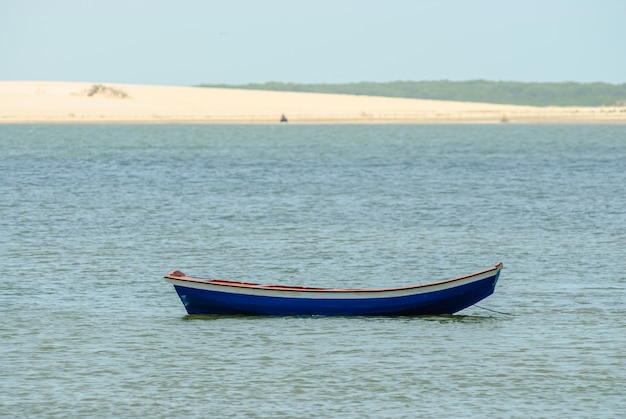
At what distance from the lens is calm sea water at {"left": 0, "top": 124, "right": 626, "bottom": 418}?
19688mm

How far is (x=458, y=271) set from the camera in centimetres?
3183

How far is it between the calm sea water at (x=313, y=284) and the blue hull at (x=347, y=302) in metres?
0.25

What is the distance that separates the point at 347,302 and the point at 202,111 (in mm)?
150959

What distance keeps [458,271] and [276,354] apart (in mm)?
10559

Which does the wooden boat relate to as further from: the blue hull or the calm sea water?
the calm sea water

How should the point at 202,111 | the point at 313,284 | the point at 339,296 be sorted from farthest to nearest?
1. the point at 202,111
2. the point at 313,284
3. the point at 339,296

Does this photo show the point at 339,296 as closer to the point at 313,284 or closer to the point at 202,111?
the point at 313,284

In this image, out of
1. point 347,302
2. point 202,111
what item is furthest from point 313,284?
point 202,111

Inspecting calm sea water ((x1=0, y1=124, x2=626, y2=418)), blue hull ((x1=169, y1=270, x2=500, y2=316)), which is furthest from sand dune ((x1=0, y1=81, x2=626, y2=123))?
blue hull ((x1=169, y1=270, x2=500, y2=316))

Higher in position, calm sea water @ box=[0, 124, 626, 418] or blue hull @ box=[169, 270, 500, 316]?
blue hull @ box=[169, 270, 500, 316]

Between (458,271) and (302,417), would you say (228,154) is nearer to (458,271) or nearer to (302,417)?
(458,271)

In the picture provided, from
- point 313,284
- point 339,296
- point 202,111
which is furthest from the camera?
point 202,111

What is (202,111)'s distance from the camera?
174m

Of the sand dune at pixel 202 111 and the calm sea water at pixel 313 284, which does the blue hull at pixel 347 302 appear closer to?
the calm sea water at pixel 313 284
